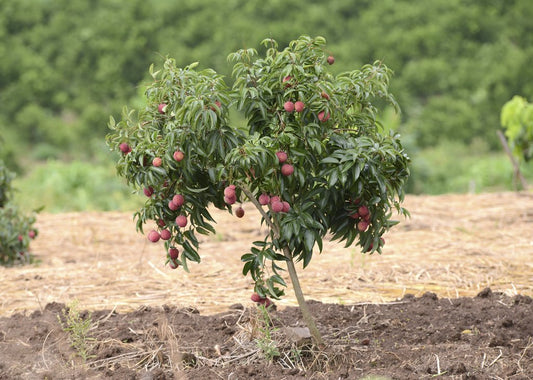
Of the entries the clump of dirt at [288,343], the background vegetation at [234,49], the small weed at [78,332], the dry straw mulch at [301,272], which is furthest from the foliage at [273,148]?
the background vegetation at [234,49]

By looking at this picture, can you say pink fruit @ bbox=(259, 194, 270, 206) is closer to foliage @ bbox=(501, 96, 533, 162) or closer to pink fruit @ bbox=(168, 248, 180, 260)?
pink fruit @ bbox=(168, 248, 180, 260)

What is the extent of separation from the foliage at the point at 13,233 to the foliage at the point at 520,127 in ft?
18.7

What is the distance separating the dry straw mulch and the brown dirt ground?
17 mm

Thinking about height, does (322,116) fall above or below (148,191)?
above

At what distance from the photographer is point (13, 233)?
5.80 m

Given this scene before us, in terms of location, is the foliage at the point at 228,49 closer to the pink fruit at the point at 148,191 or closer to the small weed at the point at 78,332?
the small weed at the point at 78,332

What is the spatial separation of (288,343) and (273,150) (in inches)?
42.6

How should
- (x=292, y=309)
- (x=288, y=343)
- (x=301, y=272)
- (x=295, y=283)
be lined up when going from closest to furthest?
(x=295, y=283) < (x=288, y=343) < (x=292, y=309) < (x=301, y=272)

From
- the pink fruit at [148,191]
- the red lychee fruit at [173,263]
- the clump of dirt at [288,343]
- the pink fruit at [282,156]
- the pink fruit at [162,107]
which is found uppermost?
the pink fruit at [162,107]

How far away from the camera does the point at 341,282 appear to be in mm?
4914

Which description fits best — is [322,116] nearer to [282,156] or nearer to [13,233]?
[282,156]

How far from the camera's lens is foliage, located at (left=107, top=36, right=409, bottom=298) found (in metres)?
2.88

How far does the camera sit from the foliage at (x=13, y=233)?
580 cm

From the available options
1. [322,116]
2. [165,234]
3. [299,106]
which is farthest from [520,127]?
[165,234]
